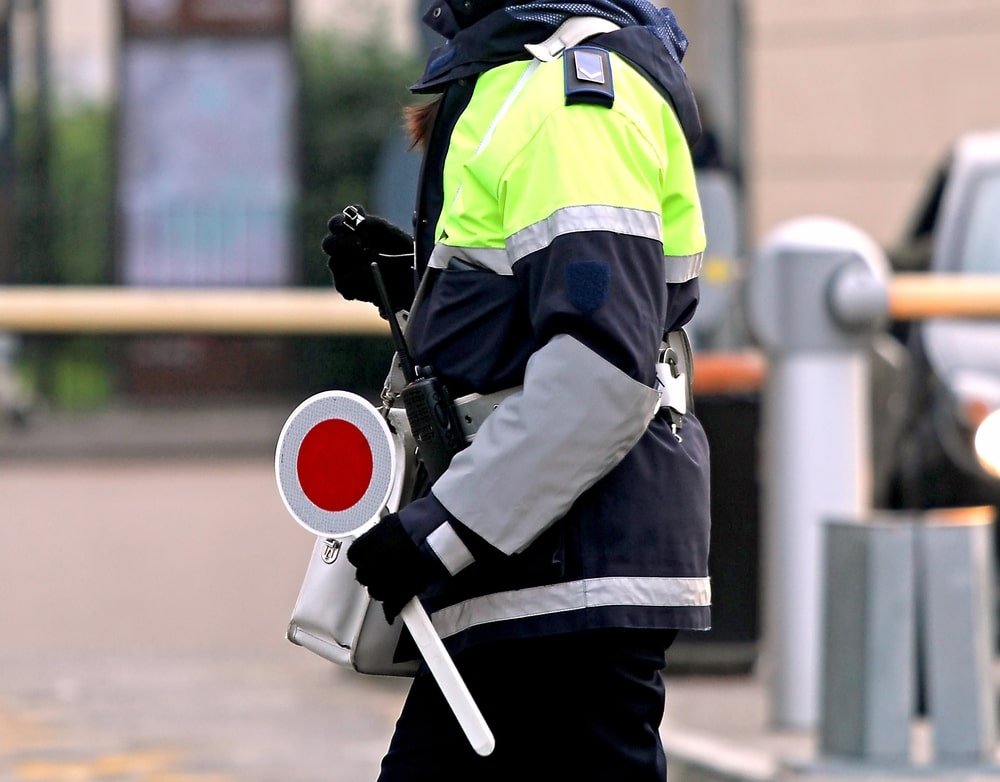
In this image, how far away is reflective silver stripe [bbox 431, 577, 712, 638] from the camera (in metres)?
2.76

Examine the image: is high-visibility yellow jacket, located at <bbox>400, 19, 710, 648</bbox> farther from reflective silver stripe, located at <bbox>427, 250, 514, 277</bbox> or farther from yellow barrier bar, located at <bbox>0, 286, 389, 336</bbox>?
yellow barrier bar, located at <bbox>0, 286, 389, 336</bbox>

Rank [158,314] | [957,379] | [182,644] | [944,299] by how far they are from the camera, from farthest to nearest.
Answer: [182,644] → [957,379] → [158,314] → [944,299]

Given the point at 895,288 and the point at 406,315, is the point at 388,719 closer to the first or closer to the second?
the point at 895,288

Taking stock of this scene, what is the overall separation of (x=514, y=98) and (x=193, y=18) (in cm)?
1057

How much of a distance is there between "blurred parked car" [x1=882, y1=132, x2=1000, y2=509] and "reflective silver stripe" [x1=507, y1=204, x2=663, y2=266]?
14.0 ft

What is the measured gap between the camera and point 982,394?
279 inches

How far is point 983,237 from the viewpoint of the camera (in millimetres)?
7785

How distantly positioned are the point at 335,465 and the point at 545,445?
12.3 inches

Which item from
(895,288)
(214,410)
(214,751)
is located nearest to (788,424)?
(895,288)

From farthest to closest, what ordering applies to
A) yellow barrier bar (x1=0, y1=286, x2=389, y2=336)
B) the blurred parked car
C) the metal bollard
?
the blurred parked car
yellow barrier bar (x1=0, y1=286, x2=389, y2=336)
the metal bollard

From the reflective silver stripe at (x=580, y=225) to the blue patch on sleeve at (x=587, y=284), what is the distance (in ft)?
0.16

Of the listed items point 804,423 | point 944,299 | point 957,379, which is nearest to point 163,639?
point 957,379

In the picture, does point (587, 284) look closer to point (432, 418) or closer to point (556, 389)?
point (556, 389)

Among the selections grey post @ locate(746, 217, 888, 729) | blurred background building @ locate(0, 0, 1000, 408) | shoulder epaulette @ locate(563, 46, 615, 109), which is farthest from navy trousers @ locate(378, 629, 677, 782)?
blurred background building @ locate(0, 0, 1000, 408)
